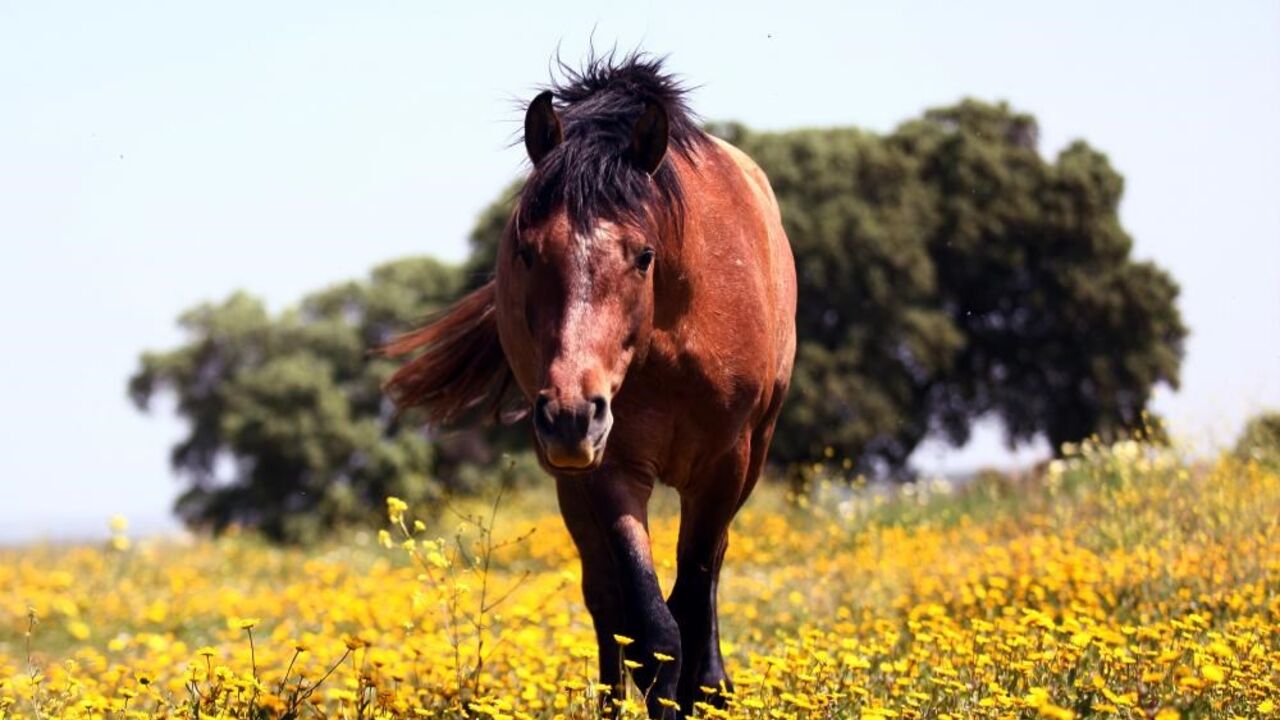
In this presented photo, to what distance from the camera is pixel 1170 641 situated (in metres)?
5.24

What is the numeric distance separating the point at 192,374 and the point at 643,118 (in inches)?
1324

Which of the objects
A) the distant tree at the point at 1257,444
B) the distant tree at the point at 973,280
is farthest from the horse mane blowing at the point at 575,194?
the distant tree at the point at 973,280

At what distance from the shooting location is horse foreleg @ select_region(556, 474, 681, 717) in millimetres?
4496

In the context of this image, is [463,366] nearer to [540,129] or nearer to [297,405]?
[540,129]

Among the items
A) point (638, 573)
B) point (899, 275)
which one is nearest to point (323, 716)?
point (638, 573)

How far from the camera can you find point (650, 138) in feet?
15.2

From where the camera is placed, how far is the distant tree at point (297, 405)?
31.8m

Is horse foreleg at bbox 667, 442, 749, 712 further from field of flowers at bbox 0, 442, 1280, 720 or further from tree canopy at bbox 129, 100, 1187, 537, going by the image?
tree canopy at bbox 129, 100, 1187, 537

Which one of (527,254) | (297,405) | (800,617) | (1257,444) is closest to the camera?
(527,254)

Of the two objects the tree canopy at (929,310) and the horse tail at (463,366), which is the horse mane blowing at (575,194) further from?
the tree canopy at (929,310)

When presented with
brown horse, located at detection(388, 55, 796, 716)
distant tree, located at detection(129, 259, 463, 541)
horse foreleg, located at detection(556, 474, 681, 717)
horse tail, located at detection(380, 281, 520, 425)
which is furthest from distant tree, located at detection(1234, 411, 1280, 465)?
distant tree, located at detection(129, 259, 463, 541)

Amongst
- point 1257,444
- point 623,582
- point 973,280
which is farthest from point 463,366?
point 973,280

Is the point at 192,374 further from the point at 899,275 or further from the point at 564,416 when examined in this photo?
the point at 564,416

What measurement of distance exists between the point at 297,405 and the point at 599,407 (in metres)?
29.3
